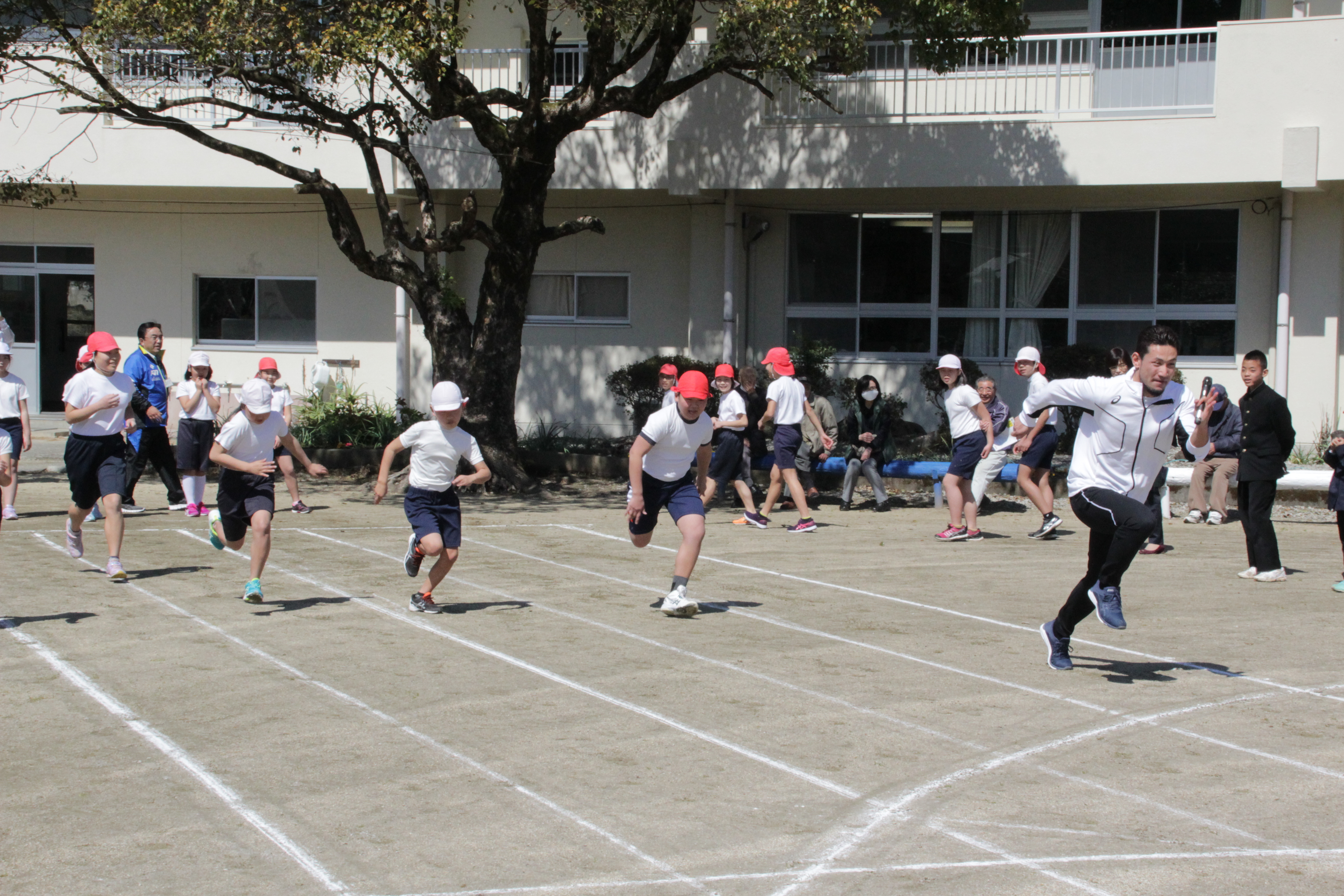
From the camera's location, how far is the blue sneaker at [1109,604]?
24.4 ft

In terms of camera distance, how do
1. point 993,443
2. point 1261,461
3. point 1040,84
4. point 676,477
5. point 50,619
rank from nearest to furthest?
point 50,619
point 676,477
point 1261,461
point 993,443
point 1040,84

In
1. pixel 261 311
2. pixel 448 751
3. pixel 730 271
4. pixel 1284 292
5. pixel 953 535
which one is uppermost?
pixel 730 271

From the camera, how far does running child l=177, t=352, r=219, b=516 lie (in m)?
14.1

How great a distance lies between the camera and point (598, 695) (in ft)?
23.5

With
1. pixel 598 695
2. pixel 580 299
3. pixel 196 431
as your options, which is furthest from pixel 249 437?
pixel 580 299

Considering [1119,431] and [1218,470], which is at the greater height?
[1119,431]

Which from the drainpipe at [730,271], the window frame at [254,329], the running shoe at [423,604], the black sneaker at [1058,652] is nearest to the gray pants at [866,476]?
the drainpipe at [730,271]

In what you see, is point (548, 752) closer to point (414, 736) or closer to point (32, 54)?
point (414, 736)

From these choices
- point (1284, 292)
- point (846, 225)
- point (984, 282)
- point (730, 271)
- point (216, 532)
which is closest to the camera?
point (216, 532)

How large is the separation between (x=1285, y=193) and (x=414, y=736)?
16.1 meters

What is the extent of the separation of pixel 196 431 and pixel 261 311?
28.5 ft

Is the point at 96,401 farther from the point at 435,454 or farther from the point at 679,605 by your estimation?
the point at 679,605

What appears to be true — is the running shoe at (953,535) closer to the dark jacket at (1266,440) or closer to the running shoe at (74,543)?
the dark jacket at (1266,440)

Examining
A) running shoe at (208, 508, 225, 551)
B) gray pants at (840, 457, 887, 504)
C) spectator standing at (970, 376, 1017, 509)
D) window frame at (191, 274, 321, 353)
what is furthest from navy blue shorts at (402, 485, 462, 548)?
window frame at (191, 274, 321, 353)
